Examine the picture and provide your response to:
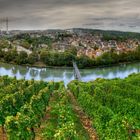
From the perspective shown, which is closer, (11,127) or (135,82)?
(11,127)

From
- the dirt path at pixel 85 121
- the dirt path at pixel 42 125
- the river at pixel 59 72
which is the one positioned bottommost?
the river at pixel 59 72

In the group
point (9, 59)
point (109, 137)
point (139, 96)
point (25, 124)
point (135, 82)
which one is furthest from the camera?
point (9, 59)

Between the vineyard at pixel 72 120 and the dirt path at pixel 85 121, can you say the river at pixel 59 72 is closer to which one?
the dirt path at pixel 85 121

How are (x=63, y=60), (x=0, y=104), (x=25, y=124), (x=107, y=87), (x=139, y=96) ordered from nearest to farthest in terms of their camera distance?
(x=25, y=124) → (x=0, y=104) → (x=139, y=96) → (x=107, y=87) → (x=63, y=60)

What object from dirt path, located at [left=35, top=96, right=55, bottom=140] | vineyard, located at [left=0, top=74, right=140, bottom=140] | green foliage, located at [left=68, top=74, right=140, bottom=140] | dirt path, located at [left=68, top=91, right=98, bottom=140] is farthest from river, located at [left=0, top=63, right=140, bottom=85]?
dirt path, located at [left=35, top=96, right=55, bottom=140]

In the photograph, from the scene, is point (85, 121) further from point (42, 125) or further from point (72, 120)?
point (72, 120)

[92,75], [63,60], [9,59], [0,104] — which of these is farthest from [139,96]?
[9,59]

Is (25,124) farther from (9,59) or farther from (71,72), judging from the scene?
(9,59)

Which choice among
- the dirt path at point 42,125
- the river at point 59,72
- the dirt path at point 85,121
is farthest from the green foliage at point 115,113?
the river at point 59,72
